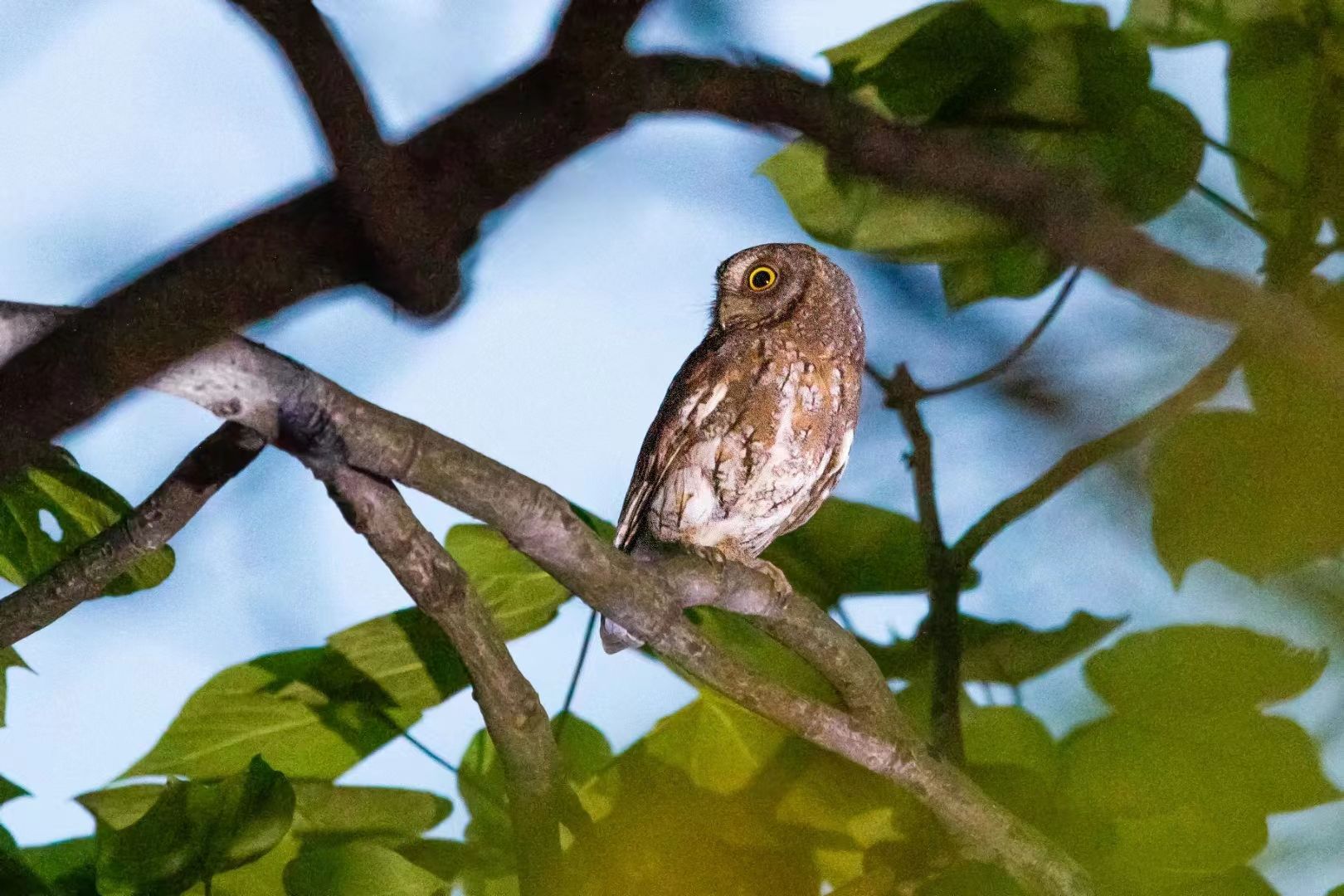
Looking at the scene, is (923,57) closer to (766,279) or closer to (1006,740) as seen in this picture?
(766,279)

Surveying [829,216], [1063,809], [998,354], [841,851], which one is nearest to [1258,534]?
[998,354]

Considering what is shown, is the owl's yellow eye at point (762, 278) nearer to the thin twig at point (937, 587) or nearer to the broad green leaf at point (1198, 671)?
the thin twig at point (937, 587)

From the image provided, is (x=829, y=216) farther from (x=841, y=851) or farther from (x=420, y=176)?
(x=841, y=851)

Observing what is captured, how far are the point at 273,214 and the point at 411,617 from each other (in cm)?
34

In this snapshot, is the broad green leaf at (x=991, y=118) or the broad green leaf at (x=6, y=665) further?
the broad green leaf at (x=6, y=665)

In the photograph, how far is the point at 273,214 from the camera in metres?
0.69

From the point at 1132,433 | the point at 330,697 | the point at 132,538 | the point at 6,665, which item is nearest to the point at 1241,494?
the point at 1132,433

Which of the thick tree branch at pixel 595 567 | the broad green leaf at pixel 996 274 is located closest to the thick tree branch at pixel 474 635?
the thick tree branch at pixel 595 567

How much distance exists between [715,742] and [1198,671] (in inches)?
16.7

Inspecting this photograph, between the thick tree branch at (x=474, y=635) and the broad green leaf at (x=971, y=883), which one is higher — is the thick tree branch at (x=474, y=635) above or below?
above

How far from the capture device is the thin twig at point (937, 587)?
2.40 feet

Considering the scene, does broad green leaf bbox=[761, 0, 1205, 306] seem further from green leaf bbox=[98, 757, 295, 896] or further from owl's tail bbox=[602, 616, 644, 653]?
green leaf bbox=[98, 757, 295, 896]

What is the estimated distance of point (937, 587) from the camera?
30.6 inches

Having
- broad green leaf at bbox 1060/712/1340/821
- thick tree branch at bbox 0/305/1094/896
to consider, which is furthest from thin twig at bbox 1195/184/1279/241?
thick tree branch at bbox 0/305/1094/896
